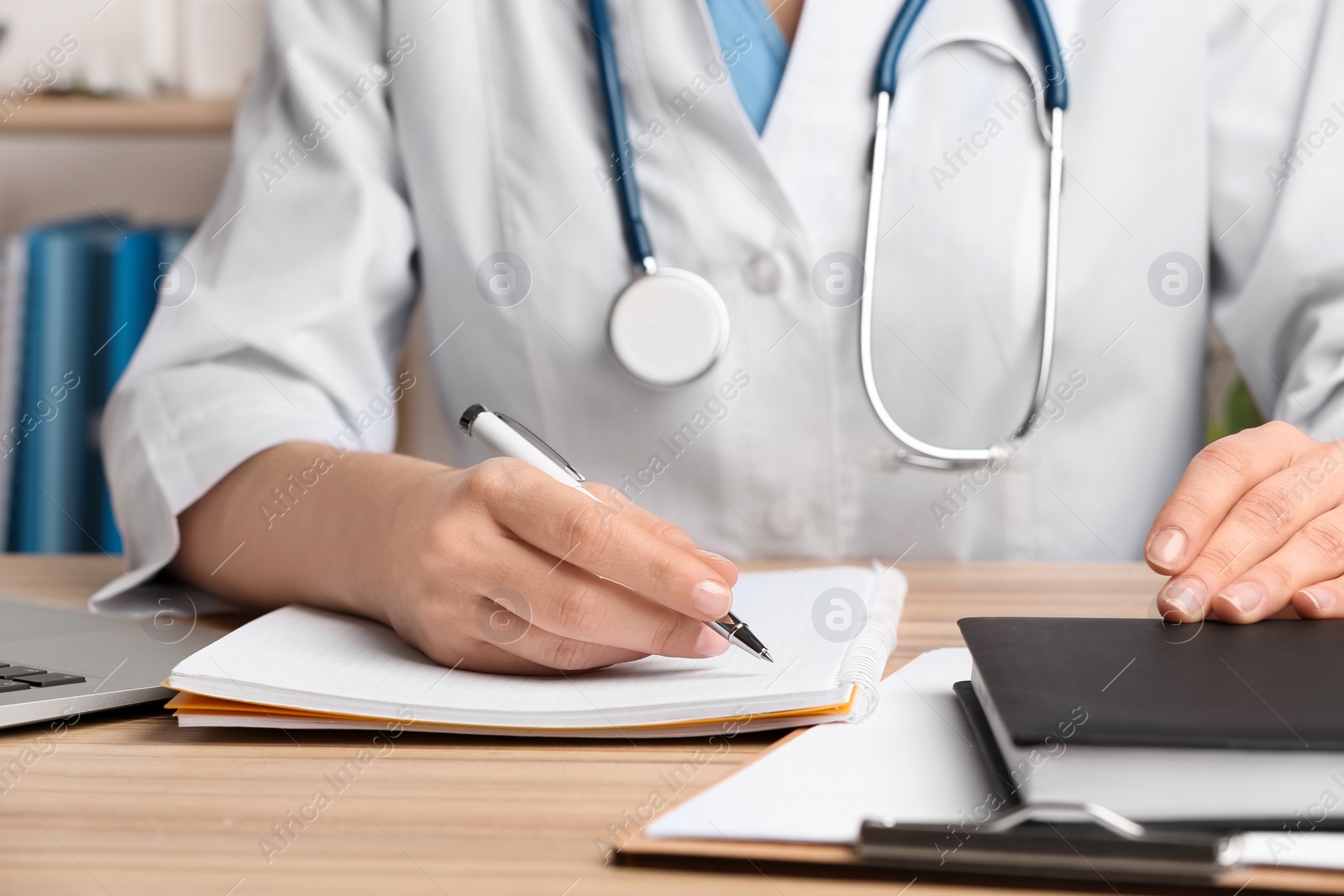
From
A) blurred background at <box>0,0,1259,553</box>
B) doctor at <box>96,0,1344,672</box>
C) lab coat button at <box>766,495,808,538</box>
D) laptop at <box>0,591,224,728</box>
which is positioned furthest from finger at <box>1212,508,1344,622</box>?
blurred background at <box>0,0,1259,553</box>

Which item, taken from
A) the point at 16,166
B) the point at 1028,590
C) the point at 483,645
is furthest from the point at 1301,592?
the point at 16,166

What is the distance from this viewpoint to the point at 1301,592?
0.49 metres

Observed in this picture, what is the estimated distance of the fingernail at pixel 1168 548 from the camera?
1.64 feet

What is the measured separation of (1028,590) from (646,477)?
316 mm

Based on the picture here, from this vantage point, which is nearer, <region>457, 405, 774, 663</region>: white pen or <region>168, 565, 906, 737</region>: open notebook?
<region>168, 565, 906, 737</region>: open notebook

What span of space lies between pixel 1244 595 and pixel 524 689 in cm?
32

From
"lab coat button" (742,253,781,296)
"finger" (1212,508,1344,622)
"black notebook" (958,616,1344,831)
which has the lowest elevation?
"finger" (1212,508,1344,622)

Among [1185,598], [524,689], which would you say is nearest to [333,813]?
[524,689]

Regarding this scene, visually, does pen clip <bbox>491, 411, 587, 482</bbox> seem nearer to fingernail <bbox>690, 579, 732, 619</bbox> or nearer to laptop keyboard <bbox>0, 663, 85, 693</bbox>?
fingernail <bbox>690, 579, 732, 619</bbox>

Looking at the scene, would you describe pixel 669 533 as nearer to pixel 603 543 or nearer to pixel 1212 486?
pixel 603 543

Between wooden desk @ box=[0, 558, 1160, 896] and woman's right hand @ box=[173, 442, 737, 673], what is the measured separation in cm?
5

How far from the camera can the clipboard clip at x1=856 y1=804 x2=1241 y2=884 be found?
0.94ft

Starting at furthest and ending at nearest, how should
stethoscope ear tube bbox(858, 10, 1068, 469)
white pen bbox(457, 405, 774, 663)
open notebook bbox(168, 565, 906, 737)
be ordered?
stethoscope ear tube bbox(858, 10, 1068, 469)
white pen bbox(457, 405, 774, 663)
open notebook bbox(168, 565, 906, 737)

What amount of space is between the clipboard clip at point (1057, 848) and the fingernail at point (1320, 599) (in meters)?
0.22
